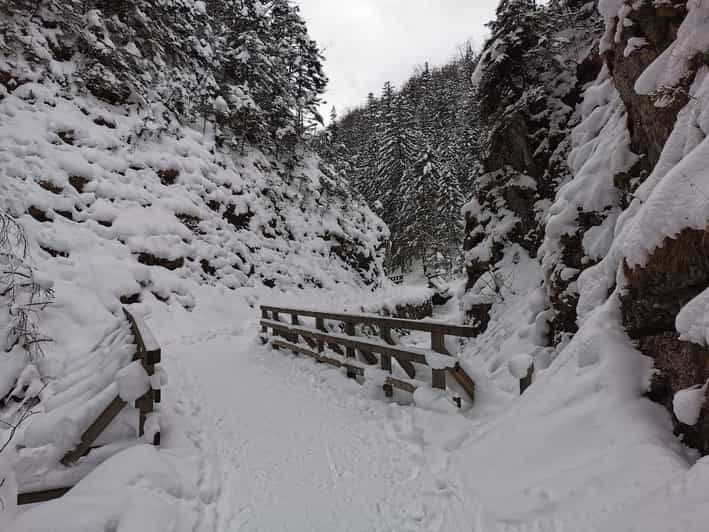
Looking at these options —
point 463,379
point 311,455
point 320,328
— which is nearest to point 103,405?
point 311,455

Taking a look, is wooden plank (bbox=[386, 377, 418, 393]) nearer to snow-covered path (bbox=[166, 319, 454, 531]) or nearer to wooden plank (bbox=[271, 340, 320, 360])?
snow-covered path (bbox=[166, 319, 454, 531])

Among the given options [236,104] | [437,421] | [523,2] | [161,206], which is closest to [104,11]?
[236,104]

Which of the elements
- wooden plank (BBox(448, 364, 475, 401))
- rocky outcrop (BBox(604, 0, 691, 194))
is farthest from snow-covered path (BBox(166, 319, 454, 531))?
rocky outcrop (BBox(604, 0, 691, 194))

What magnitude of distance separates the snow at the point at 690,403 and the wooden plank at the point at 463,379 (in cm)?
235

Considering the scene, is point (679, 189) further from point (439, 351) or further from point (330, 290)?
point (330, 290)

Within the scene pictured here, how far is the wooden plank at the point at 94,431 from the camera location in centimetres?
364

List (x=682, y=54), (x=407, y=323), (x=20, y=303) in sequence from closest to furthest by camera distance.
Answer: (x=682, y=54)
(x=407, y=323)
(x=20, y=303)

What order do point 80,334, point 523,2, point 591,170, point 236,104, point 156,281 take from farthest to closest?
point 236,104
point 156,281
point 523,2
point 80,334
point 591,170

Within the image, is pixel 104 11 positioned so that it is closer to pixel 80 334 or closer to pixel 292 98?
pixel 292 98

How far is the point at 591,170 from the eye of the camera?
5.85 meters

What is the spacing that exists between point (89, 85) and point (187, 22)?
8354mm

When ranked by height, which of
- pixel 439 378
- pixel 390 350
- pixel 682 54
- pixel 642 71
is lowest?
pixel 439 378

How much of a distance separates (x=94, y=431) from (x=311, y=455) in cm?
212

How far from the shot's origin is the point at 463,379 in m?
4.66
